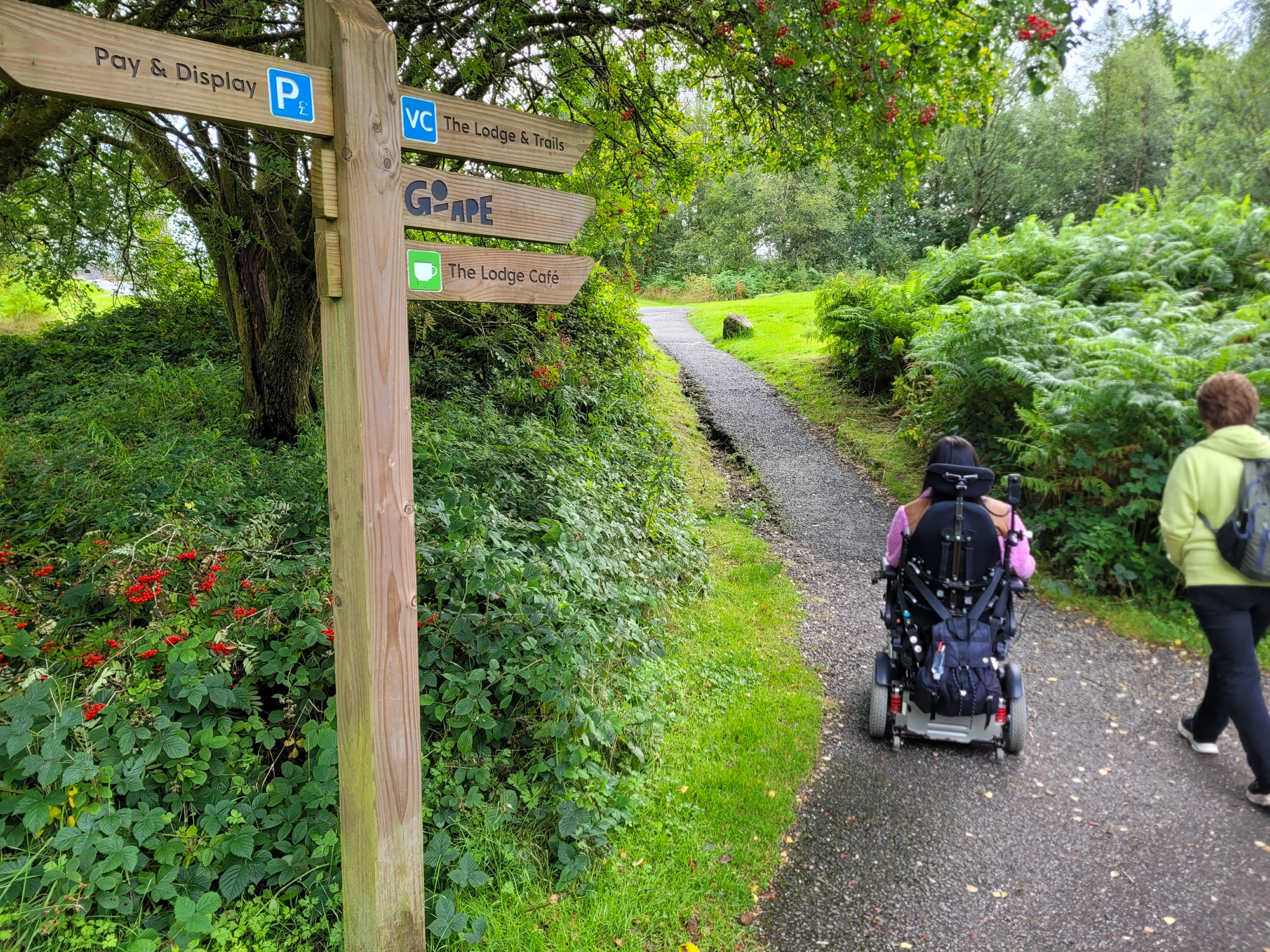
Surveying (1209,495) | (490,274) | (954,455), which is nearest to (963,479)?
(954,455)

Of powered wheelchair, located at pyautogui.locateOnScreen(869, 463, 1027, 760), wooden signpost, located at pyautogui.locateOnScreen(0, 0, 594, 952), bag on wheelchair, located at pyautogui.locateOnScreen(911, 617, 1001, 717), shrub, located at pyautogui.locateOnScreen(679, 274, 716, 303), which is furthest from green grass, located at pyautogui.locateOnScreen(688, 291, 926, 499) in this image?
shrub, located at pyautogui.locateOnScreen(679, 274, 716, 303)

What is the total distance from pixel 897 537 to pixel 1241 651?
1.82 meters

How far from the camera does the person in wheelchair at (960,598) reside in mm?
3945

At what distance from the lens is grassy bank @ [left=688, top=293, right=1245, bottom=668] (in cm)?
593

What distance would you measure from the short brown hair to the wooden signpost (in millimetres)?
3802

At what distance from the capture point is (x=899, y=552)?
4324mm

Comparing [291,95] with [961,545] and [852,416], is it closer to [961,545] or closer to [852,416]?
[961,545]

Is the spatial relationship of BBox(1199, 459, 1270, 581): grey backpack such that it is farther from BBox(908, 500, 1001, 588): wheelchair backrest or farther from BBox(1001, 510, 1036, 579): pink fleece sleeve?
BBox(908, 500, 1001, 588): wheelchair backrest

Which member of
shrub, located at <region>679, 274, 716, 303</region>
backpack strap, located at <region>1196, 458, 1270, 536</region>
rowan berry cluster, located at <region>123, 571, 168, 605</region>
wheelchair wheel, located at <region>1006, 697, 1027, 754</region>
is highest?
shrub, located at <region>679, 274, 716, 303</region>

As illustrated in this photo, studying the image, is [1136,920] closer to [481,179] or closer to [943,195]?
[481,179]

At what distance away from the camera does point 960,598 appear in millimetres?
4043

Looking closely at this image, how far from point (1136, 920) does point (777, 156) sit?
19.7 feet

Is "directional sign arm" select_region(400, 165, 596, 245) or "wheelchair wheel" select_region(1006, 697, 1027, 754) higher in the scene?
"directional sign arm" select_region(400, 165, 596, 245)

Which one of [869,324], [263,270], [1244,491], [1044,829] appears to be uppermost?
[263,270]
